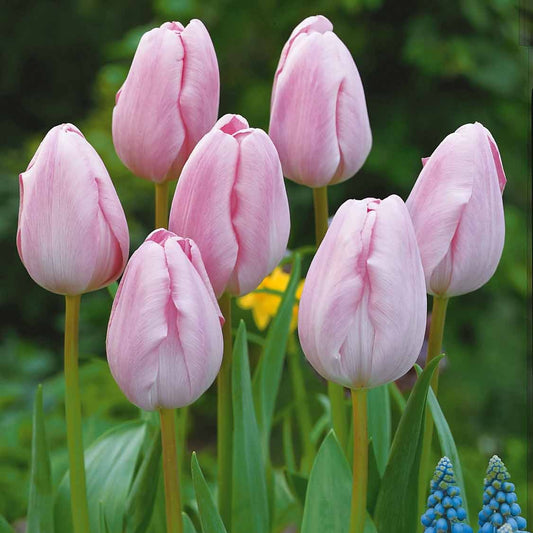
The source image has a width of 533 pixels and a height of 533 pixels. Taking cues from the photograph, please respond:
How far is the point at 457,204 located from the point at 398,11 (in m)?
2.13

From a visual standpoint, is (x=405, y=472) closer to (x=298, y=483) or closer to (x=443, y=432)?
(x=443, y=432)

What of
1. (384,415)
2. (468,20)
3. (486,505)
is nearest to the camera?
(486,505)

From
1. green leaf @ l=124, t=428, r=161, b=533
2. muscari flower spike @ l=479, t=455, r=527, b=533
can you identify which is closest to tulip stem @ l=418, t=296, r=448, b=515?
muscari flower spike @ l=479, t=455, r=527, b=533

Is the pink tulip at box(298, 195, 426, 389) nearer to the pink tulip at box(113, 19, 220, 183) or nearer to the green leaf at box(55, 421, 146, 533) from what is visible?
the pink tulip at box(113, 19, 220, 183)

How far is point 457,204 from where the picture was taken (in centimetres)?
73

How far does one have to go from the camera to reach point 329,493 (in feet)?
2.61

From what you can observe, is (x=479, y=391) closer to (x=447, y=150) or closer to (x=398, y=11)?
(x=398, y=11)

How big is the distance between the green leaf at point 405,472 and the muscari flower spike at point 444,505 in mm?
70

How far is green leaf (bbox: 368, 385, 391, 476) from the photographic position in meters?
0.99

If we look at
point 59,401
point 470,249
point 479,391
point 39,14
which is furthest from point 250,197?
point 39,14

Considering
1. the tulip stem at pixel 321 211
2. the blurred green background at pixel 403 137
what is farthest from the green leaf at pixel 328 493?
the blurred green background at pixel 403 137

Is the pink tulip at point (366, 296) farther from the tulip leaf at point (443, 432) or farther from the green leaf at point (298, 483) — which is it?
the green leaf at point (298, 483)

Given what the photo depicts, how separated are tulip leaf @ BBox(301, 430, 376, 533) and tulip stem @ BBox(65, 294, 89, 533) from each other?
180mm

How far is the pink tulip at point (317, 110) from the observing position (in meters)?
0.85
